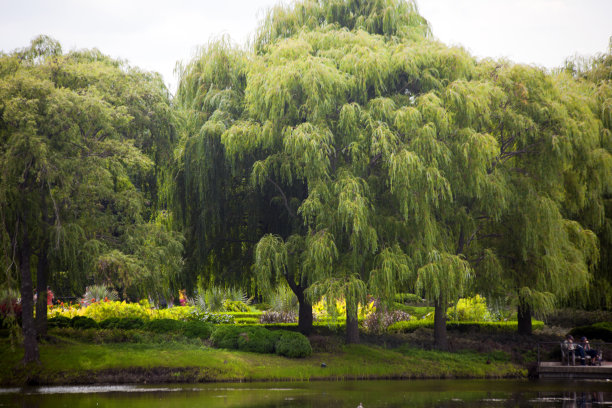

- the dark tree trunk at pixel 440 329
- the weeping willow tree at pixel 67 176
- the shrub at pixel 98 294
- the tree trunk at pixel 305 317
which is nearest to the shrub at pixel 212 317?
the tree trunk at pixel 305 317

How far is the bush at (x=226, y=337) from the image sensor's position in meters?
23.2

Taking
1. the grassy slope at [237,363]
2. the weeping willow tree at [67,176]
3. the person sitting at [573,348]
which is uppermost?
the weeping willow tree at [67,176]

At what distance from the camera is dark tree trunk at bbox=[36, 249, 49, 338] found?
70.0 ft

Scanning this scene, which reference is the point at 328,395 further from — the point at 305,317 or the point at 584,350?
the point at 584,350

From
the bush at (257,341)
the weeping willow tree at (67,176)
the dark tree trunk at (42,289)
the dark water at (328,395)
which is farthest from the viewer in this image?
the bush at (257,341)

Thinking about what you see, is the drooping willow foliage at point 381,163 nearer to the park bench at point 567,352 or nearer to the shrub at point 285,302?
the park bench at point 567,352

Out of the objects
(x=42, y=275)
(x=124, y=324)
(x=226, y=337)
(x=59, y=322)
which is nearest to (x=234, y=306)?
(x=124, y=324)

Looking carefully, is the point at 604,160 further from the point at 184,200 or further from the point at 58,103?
the point at 58,103

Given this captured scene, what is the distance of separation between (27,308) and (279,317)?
50.8 ft

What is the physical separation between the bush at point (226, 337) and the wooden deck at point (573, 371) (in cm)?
1122

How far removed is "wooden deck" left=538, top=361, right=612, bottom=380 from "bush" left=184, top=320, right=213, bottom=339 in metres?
12.3

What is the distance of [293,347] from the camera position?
2272cm

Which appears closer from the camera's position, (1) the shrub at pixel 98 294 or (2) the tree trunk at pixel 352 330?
(2) the tree trunk at pixel 352 330

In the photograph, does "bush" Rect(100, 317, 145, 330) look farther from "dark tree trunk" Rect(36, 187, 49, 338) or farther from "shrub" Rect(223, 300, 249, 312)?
"shrub" Rect(223, 300, 249, 312)
